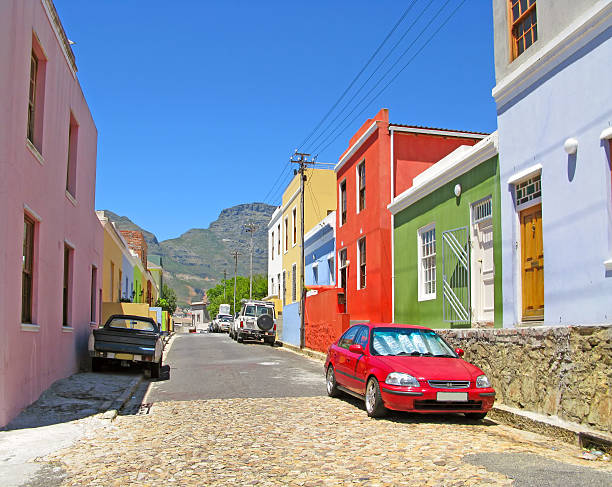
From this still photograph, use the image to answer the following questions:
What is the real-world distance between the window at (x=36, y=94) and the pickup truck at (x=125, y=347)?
5553mm

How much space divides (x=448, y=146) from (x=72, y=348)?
13.2m

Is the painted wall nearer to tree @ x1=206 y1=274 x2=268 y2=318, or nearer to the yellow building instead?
the yellow building

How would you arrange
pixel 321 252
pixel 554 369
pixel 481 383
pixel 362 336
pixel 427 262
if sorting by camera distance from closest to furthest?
1. pixel 554 369
2. pixel 481 383
3. pixel 362 336
4. pixel 427 262
5. pixel 321 252

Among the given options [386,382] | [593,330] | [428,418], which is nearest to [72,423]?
[386,382]

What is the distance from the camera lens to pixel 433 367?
948 cm

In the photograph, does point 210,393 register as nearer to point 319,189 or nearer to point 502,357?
point 502,357

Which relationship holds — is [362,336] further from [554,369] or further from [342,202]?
[342,202]

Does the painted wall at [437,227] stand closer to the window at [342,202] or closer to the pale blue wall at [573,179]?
the pale blue wall at [573,179]

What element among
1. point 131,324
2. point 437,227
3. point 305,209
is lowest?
point 131,324

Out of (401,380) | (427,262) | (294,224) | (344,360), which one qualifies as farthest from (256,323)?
(401,380)

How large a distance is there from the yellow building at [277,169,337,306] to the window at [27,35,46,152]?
24524 millimetres

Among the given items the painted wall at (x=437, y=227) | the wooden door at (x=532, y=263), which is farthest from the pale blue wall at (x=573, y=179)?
the painted wall at (x=437, y=227)

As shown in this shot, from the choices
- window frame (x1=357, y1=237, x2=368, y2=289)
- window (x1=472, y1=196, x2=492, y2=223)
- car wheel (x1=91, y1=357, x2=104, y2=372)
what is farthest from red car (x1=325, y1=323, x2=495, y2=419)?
window frame (x1=357, y1=237, x2=368, y2=289)

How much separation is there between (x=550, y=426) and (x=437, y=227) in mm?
7674
